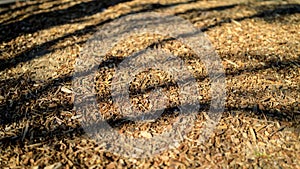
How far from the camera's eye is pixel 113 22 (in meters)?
5.03

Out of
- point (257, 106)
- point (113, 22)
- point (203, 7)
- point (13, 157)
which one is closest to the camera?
point (13, 157)

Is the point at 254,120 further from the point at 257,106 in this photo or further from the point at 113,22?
the point at 113,22

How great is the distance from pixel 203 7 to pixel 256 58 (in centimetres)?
177

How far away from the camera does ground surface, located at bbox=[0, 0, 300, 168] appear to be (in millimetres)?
2910

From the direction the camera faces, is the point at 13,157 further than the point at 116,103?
No

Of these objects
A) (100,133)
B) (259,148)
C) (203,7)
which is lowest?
(259,148)

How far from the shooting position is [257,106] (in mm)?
3379

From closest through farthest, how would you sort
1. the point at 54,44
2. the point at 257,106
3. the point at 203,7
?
the point at 257,106 < the point at 54,44 < the point at 203,7

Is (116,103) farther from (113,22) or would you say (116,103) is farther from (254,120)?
(113,22)

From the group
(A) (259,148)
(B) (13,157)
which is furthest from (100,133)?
(A) (259,148)

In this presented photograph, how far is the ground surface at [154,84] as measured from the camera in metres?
2.91

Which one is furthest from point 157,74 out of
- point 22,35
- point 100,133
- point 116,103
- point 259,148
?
point 22,35

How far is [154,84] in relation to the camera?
3738 mm

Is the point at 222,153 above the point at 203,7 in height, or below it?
below
